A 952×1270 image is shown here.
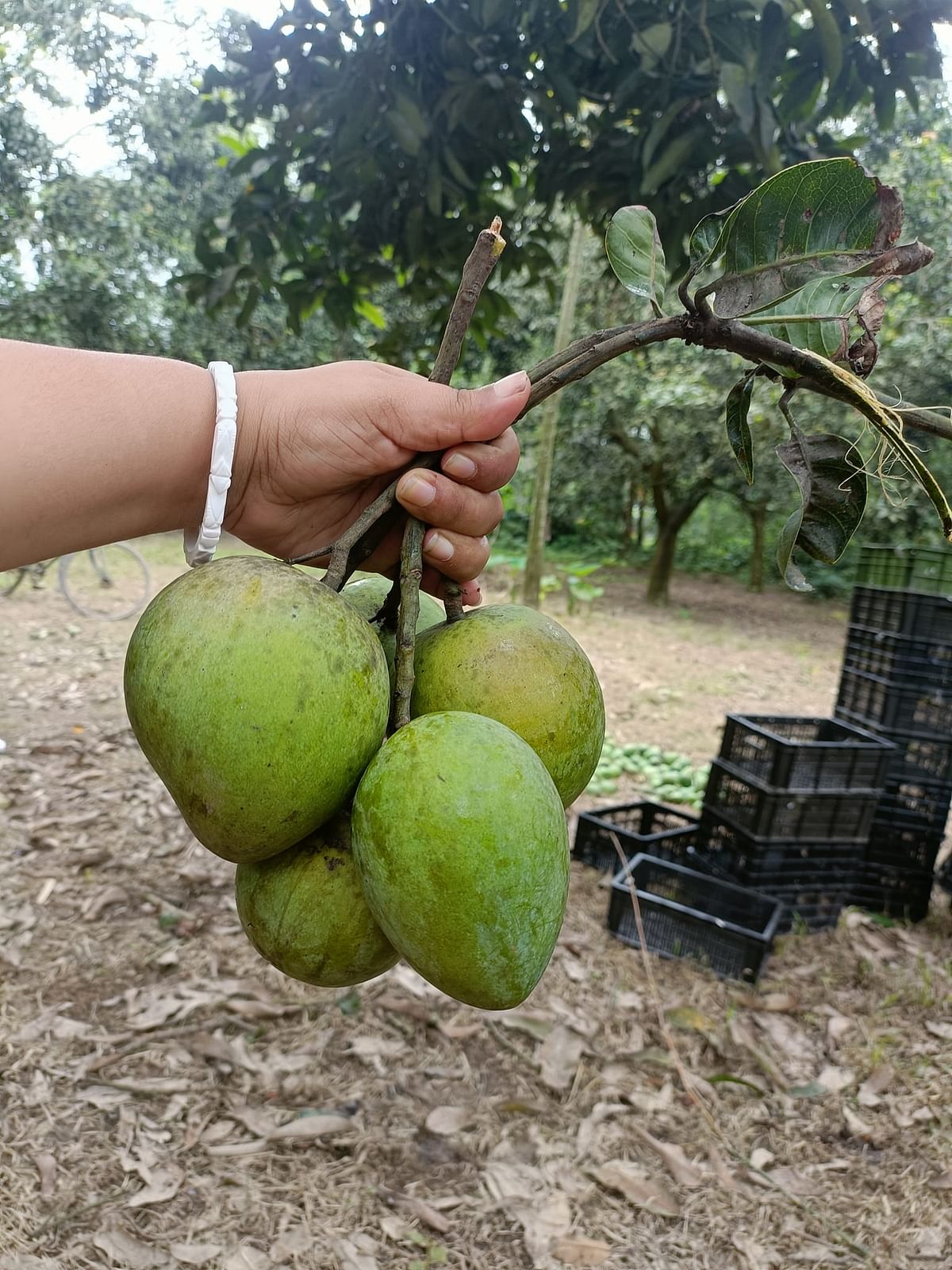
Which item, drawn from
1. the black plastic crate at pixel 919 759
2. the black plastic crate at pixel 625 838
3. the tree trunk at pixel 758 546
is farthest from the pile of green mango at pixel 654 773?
the tree trunk at pixel 758 546

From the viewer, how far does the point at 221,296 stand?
3869 millimetres

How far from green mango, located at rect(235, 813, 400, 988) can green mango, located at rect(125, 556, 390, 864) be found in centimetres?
7

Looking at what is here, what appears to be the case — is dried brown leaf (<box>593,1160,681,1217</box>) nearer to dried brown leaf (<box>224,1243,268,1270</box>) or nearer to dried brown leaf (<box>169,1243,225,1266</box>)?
dried brown leaf (<box>224,1243,268,1270</box>)

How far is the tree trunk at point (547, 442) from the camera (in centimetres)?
736

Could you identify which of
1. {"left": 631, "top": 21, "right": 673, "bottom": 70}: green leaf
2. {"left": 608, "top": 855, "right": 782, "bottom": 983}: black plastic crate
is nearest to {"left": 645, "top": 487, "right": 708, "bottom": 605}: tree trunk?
{"left": 608, "top": 855, "right": 782, "bottom": 983}: black plastic crate

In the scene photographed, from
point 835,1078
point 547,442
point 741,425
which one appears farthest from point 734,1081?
point 547,442

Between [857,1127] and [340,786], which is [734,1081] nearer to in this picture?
[857,1127]

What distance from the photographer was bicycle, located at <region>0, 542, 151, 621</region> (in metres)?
10.2

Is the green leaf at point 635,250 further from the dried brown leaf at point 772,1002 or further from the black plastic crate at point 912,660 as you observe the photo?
the black plastic crate at point 912,660

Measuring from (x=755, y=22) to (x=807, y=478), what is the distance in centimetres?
237

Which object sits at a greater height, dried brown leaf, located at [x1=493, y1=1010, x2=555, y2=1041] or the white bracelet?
the white bracelet

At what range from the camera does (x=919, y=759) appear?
4.61 meters

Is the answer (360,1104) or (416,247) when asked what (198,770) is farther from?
(416,247)

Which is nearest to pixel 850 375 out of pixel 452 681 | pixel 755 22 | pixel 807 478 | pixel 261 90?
pixel 807 478
